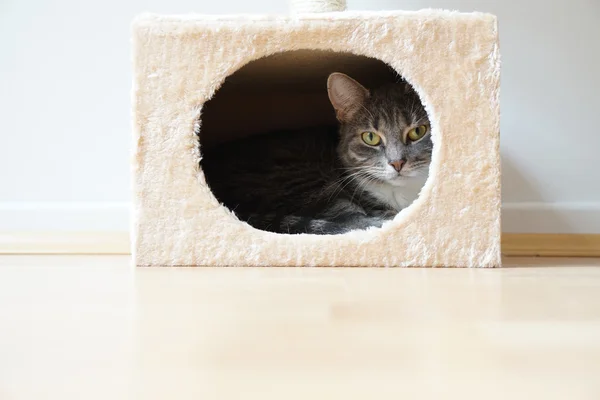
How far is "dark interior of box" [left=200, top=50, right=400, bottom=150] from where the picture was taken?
1.73 m

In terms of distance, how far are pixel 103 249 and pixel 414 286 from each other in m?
1.04

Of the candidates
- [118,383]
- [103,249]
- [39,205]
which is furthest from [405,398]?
[39,205]

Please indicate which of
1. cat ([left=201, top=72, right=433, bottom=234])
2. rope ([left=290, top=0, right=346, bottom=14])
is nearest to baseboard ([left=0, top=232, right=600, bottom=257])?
cat ([left=201, top=72, right=433, bottom=234])

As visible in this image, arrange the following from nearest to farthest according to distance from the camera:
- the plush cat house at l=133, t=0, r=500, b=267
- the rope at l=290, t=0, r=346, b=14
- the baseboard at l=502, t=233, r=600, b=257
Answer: the plush cat house at l=133, t=0, r=500, b=267 → the rope at l=290, t=0, r=346, b=14 → the baseboard at l=502, t=233, r=600, b=257

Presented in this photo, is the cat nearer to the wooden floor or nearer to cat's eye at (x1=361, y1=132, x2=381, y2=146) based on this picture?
cat's eye at (x1=361, y1=132, x2=381, y2=146)

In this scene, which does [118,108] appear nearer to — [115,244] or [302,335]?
[115,244]

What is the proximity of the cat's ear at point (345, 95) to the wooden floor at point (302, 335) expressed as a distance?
1.77 ft

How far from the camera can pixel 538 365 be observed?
66 centimetres

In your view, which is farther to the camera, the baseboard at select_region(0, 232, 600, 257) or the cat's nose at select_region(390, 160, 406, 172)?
the baseboard at select_region(0, 232, 600, 257)

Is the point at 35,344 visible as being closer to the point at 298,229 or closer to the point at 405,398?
the point at 405,398

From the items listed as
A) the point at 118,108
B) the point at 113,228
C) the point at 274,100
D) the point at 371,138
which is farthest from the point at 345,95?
the point at 113,228

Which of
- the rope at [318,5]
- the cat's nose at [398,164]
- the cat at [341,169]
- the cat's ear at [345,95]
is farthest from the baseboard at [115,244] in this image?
the rope at [318,5]

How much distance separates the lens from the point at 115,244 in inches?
70.2

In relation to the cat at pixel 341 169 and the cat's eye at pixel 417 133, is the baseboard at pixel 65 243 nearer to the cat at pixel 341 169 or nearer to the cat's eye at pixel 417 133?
the cat at pixel 341 169
